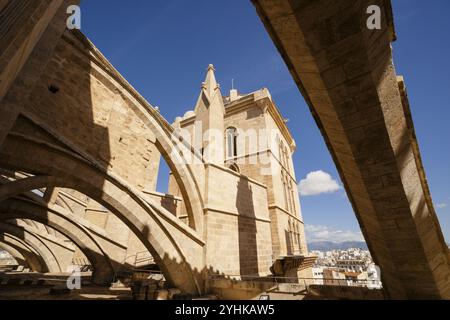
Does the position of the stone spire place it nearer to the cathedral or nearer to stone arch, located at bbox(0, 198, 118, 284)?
the cathedral

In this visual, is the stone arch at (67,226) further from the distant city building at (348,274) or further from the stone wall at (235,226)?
the distant city building at (348,274)

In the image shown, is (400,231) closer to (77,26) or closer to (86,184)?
(86,184)

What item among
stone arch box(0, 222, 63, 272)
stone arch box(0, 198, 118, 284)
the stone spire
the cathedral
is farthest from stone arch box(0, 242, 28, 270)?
the stone spire

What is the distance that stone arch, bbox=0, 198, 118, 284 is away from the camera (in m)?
9.14

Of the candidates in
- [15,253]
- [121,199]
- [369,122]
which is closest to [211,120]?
[121,199]

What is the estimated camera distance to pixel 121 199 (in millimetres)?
6066

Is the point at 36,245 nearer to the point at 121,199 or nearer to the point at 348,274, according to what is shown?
the point at 121,199

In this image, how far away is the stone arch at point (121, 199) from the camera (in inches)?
185

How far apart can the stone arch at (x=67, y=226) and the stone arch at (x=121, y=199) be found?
5019mm

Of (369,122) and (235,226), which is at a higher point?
(369,122)

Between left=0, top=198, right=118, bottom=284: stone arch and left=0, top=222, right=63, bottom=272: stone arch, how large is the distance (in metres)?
4.92

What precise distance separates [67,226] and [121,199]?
678 centimetres

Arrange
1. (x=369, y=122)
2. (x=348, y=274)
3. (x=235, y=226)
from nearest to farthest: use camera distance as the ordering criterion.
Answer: (x=369, y=122) → (x=235, y=226) → (x=348, y=274)

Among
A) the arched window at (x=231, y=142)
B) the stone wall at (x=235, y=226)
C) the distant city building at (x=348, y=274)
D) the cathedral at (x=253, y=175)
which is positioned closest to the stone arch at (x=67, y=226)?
the cathedral at (x=253, y=175)
